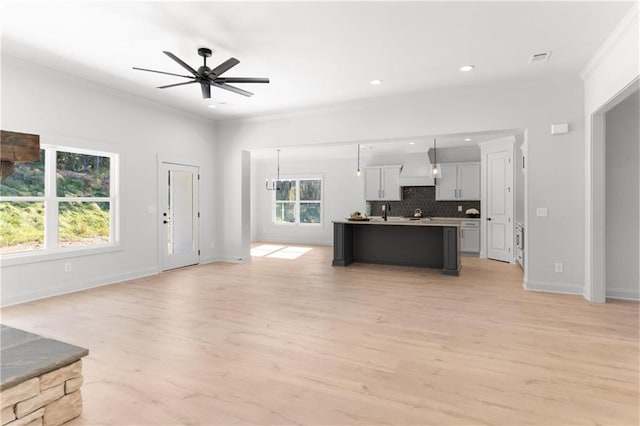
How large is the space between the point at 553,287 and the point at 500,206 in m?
2.90

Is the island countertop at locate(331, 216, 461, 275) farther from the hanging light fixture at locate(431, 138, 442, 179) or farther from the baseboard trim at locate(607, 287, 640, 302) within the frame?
the baseboard trim at locate(607, 287, 640, 302)

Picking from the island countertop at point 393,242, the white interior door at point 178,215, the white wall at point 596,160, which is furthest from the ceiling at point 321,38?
the island countertop at point 393,242

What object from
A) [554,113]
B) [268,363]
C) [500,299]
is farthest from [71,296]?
[554,113]

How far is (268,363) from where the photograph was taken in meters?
2.50

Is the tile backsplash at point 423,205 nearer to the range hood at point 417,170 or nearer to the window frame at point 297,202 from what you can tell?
the range hood at point 417,170

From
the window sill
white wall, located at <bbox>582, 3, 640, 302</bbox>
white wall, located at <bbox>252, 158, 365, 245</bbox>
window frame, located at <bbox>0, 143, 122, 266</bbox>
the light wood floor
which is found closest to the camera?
the light wood floor

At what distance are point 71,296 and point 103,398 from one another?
3019mm

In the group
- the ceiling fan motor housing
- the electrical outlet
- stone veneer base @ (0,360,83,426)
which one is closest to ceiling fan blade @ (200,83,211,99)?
the ceiling fan motor housing

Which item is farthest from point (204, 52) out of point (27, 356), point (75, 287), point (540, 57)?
point (540, 57)

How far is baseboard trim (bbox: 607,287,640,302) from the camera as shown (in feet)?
13.9

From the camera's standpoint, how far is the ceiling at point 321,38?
117 inches

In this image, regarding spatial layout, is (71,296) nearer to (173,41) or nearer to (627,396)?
(173,41)

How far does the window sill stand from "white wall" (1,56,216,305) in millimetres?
50

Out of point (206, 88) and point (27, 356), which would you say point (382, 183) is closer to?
point (206, 88)
